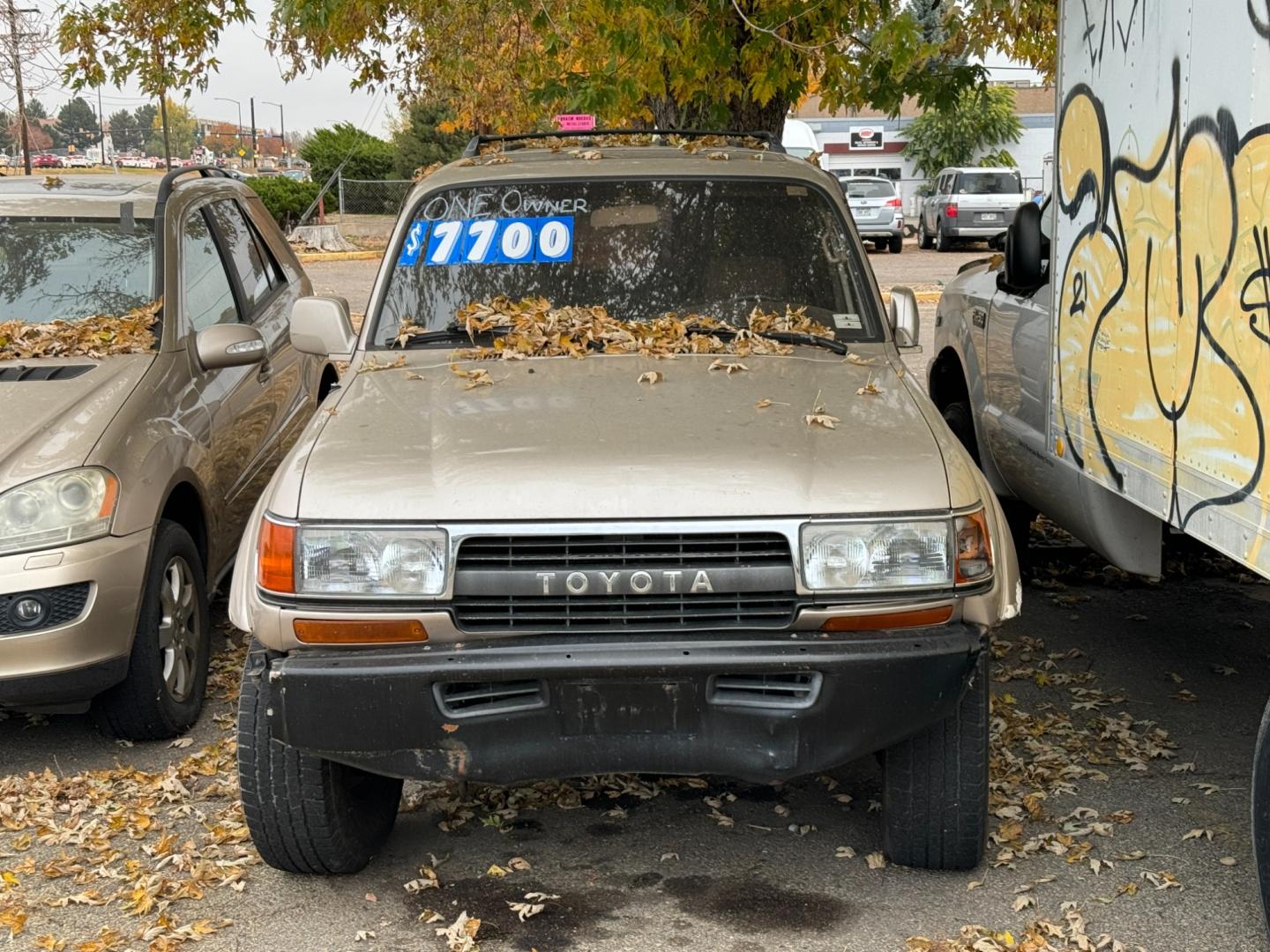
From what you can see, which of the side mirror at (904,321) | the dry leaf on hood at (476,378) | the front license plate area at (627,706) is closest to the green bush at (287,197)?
the side mirror at (904,321)

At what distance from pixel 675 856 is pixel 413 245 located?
219 centimetres

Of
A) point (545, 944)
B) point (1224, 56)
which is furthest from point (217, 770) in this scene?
point (1224, 56)

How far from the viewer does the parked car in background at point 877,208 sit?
3158 cm

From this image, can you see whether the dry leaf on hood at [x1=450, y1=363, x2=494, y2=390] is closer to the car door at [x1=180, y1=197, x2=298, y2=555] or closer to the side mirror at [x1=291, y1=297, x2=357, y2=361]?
the side mirror at [x1=291, y1=297, x2=357, y2=361]

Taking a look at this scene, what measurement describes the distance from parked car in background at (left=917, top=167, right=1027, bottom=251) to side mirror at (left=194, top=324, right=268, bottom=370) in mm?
27592

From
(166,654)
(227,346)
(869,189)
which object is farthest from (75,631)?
(869,189)

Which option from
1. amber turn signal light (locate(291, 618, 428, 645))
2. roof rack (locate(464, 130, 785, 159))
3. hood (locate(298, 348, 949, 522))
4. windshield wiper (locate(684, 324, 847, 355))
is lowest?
amber turn signal light (locate(291, 618, 428, 645))

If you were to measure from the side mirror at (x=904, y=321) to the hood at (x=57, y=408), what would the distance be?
258 cm

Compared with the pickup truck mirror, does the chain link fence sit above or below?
below

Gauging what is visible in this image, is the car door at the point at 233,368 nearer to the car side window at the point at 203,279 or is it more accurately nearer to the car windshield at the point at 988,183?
the car side window at the point at 203,279

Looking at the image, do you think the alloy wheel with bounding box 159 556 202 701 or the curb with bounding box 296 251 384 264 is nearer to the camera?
the alloy wheel with bounding box 159 556 202 701

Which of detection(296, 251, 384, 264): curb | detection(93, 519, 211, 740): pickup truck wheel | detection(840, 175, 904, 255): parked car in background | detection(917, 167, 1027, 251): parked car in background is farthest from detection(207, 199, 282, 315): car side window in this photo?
detection(917, 167, 1027, 251): parked car in background

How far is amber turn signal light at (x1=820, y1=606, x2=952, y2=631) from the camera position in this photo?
141 inches

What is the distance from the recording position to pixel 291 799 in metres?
3.89
